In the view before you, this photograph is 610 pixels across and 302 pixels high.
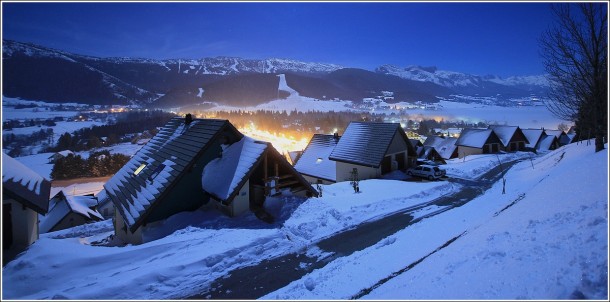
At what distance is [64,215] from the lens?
41.2 meters

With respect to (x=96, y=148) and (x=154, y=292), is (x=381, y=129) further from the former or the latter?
(x=96, y=148)

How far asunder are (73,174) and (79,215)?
169 ft

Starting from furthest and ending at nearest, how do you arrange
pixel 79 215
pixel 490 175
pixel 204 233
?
pixel 79 215, pixel 490 175, pixel 204 233

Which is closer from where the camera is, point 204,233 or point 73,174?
point 204,233

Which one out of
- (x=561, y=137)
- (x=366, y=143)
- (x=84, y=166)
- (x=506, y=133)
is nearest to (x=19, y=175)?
(x=366, y=143)

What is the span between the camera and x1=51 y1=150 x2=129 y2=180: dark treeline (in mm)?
79812

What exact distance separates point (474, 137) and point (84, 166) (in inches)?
3908

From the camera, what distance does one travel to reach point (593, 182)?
390 inches

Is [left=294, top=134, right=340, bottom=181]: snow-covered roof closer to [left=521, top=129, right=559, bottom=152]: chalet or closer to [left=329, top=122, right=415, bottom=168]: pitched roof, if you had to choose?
[left=329, top=122, right=415, bottom=168]: pitched roof

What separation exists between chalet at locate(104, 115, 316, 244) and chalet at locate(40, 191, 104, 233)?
34008 millimetres

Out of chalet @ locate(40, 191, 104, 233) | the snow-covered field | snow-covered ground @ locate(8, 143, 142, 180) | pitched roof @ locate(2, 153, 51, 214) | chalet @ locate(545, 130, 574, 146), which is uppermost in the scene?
chalet @ locate(545, 130, 574, 146)

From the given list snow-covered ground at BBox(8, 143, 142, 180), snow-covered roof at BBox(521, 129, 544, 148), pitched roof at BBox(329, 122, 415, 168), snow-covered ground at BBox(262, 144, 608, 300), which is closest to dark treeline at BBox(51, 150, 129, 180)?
snow-covered ground at BBox(8, 143, 142, 180)

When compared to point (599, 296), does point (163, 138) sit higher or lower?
higher

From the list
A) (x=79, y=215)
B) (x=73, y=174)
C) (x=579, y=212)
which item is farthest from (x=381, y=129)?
(x=73, y=174)
